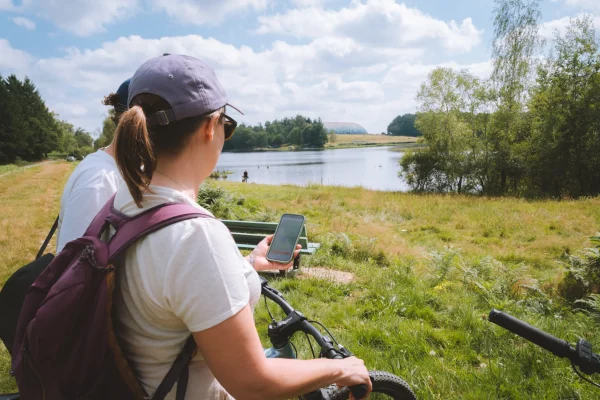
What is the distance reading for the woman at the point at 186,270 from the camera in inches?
41.5

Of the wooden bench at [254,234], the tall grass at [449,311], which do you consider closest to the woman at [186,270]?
the tall grass at [449,311]

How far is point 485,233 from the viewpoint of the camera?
38.2 ft

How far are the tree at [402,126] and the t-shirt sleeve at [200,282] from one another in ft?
518

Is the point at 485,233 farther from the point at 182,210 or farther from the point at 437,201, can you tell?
the point at 182,210

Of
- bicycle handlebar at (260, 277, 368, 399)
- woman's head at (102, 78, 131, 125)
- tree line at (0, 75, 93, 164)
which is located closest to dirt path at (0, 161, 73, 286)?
woman's head at (102, 78, 131, 125)

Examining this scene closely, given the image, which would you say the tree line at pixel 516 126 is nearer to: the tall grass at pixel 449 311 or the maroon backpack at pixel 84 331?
the tall grass at pixel 449 311

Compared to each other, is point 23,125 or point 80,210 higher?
point 23,125

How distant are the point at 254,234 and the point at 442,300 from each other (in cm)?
377

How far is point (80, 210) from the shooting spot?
2.10 meters

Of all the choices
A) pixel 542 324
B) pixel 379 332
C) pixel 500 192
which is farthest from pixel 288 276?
pixel 500 192

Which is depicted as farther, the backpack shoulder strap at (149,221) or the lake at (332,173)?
the lake at (332,173)

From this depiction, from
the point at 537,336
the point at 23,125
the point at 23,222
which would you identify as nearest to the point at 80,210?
the point at 537,336

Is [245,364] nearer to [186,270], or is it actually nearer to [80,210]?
[186,270]

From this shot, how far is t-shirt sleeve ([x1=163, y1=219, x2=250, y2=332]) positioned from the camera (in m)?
1.04
